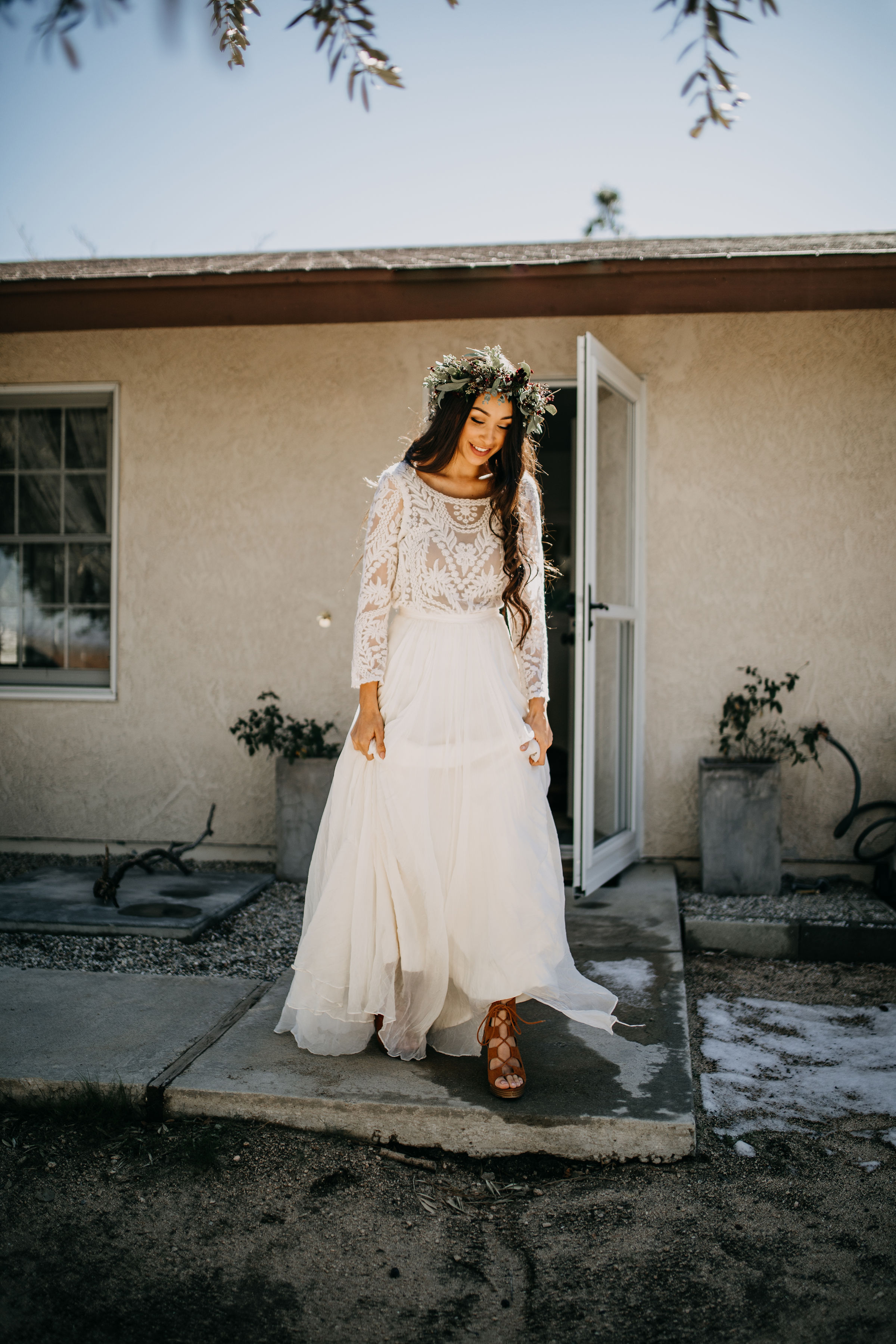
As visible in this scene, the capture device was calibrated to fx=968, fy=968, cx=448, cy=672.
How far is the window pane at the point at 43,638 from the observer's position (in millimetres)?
5816

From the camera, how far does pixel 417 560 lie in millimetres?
2684

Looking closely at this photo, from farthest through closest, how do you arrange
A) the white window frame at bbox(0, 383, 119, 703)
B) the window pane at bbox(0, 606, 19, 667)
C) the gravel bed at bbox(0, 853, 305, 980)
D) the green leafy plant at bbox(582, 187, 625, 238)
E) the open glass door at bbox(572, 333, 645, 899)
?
1. the green leafy plant at bbox(582, 187, 625, 238)
2. the window pane at bbox(0, 606, 19, 667)
3. the white window frame at bbox(0, 383, 119, 703)
4. the open glass door at bbox(572, 333, 645, 899)
5. the gravel bed at bbox(0, 853, 305, 980)

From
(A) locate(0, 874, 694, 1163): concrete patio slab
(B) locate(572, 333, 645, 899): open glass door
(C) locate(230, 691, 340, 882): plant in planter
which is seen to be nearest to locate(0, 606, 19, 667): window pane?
(C) locate(230, 691, 340, 882): plant in planter

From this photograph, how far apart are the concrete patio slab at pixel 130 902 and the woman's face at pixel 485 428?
2491 millimetres

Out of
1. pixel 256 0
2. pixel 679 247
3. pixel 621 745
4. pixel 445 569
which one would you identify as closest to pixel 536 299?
pixel 679 247

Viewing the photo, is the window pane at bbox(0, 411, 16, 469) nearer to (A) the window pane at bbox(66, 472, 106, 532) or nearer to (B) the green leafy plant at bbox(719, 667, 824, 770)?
(A) the window pane at bbox(66, 472, 106, 532)

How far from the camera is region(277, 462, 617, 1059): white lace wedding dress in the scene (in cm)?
258

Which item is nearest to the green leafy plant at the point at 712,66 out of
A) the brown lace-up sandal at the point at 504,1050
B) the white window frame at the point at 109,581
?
the brown lace-up sandal at the point at 504,1050

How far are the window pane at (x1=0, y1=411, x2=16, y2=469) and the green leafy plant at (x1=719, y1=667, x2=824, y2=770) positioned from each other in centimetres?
444

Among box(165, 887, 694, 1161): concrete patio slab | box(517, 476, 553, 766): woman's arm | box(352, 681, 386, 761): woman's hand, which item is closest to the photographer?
box(165, 887, 694, 1161): concrete patio slab

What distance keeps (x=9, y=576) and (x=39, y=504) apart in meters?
0.48

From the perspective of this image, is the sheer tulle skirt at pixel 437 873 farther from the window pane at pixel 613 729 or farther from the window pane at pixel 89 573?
the window pane at pixel 89 573

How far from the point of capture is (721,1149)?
249cm

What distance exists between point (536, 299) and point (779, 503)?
1656mm
